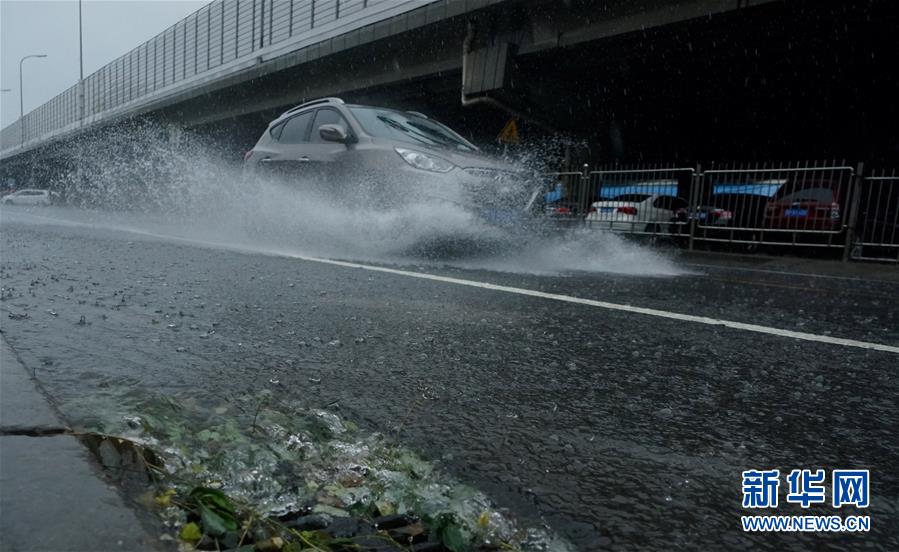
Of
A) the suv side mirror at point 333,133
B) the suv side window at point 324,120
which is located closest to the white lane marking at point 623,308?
the suv side mirror at point 333,133

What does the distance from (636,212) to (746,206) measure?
214 centimetres

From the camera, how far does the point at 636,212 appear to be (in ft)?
42.8

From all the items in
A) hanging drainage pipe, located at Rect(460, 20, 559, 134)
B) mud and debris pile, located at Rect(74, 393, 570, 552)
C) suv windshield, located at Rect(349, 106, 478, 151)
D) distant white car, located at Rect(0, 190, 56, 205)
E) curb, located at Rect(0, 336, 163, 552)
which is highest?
hanging drainage pipe, located at Rect(460, 20, 559, 134)

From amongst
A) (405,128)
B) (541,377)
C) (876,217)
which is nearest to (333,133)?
(405,128)

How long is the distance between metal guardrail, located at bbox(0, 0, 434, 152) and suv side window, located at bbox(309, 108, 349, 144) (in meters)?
8.54

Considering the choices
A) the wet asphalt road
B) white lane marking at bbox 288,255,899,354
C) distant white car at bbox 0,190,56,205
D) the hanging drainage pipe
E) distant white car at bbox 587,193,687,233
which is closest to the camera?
the wet asphalt road

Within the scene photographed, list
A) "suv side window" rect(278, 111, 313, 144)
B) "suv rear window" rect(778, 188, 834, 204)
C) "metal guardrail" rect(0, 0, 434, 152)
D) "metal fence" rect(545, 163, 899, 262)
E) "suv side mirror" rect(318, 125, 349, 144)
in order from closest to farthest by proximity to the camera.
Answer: "suv side mirror" rect(318, 125, 349, 144), "suv side window" rect(278, 111, 313, 144), "metal fence" rect(545, 163, 899, 262), "suv rear window" rect(778, 188, 834, 204), "metal guardrail" rect(0, 0, 434, 152)

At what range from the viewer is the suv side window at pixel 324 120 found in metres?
8.32

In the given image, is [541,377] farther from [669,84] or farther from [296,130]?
[669,84]

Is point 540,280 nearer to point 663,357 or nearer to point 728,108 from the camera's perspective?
point 663,357

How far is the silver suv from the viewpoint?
688cm

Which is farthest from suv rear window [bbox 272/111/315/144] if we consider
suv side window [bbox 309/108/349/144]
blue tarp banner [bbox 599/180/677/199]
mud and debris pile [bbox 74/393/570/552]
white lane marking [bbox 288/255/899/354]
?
mud and debris pile [bbox 74/393/570/552]

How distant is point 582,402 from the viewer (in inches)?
88.1

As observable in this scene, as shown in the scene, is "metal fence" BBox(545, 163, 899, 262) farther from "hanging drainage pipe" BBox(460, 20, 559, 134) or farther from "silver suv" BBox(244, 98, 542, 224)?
"hanging drainage pipe" BBox(460, 20, 559, 134)
